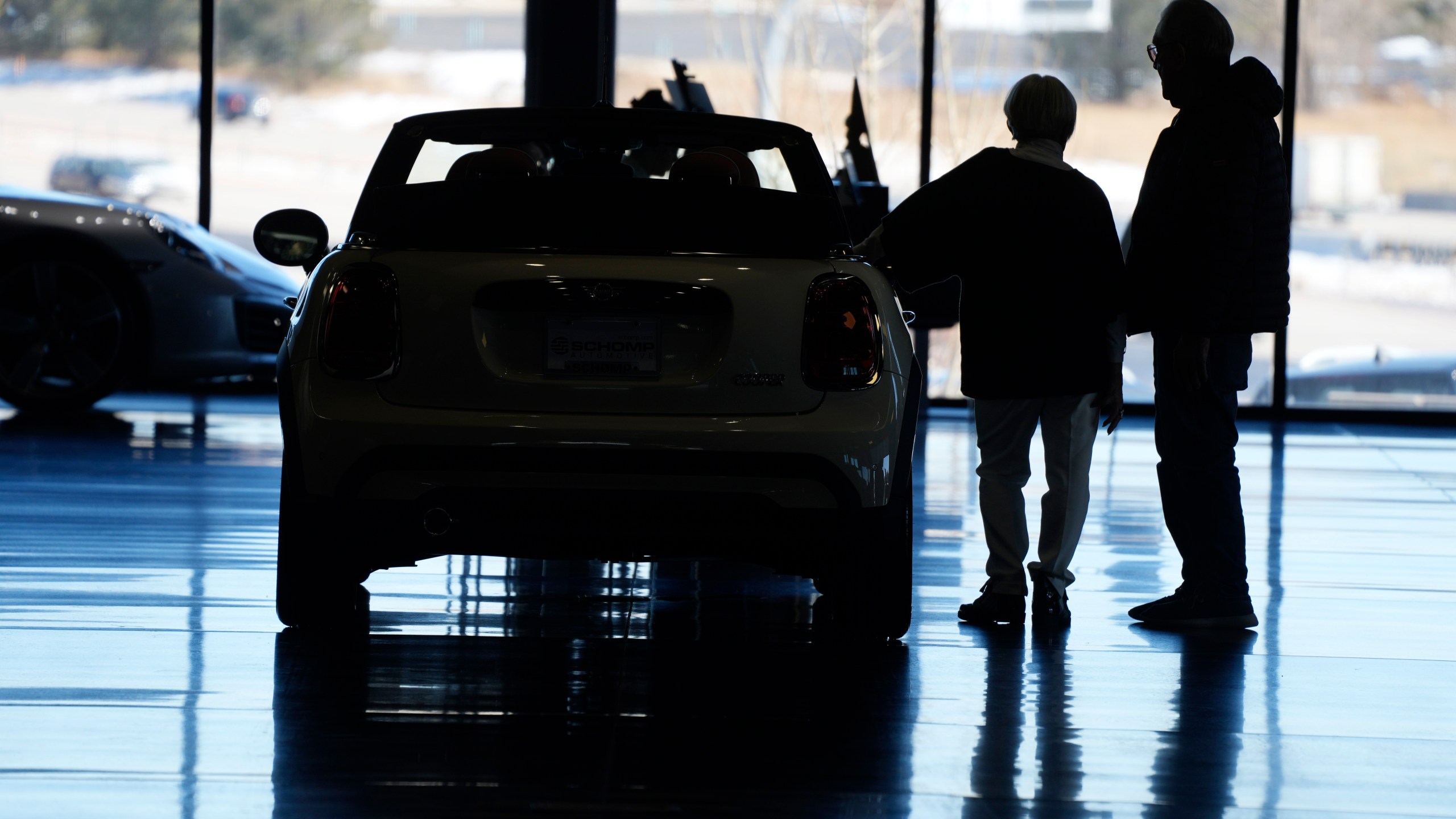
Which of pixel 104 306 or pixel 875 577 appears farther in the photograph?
pixel 104 306

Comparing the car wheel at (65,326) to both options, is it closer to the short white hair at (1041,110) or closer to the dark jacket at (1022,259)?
the dark jacket at (1022,259)

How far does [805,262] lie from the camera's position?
149 inches

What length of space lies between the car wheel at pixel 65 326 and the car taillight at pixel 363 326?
5.24 m

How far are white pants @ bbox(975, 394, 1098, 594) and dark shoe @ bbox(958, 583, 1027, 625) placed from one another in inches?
0.7

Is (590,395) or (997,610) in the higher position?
(590,395)

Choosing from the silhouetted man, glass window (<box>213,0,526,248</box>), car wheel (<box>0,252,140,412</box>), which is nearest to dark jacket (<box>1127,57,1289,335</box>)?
the silhouetted man

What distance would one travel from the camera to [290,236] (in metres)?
4.51

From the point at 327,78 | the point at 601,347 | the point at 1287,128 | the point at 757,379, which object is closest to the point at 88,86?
the point at 327,78

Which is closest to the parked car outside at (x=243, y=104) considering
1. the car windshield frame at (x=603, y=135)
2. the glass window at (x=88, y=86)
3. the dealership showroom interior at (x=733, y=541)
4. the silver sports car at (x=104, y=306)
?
the glass window at (x=88, y=86)

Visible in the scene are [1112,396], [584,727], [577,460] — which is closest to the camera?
[584,727]

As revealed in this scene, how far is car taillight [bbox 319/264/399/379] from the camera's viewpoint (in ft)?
12.0

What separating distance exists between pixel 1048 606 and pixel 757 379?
4.26ft

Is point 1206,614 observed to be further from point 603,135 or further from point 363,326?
point 363,326

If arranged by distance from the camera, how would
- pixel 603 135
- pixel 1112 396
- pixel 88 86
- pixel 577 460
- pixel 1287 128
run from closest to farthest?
pixel 577 460
pixel 603 135
pixel 1112 396
pixel 1287 128
pixel 88 86
